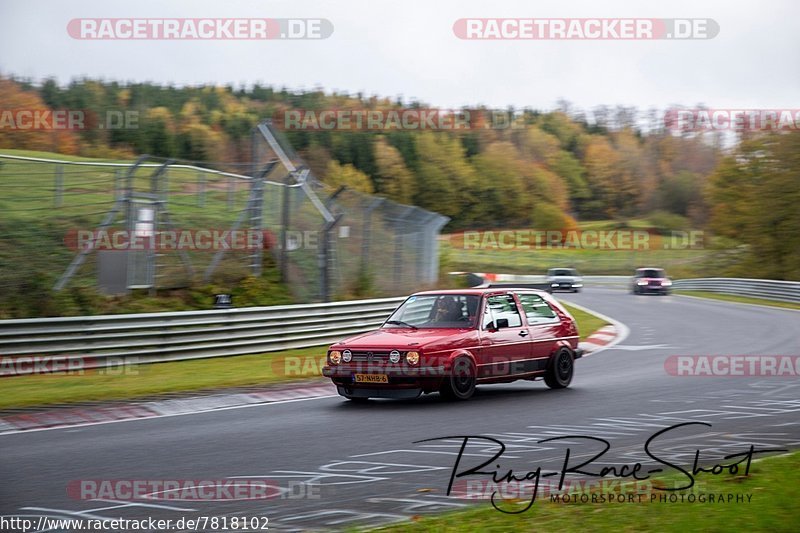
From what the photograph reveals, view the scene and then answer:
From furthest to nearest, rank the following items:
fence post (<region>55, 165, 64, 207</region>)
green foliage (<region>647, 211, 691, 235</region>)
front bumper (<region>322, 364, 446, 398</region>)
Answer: green foliage (<region>647, 211, 691, 235</region>)
fence post (<region>55, 165, 64, 207</region>)
front bumper (<region>322, 364, 446, 398</region>)

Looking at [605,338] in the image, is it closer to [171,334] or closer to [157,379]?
[171,334]

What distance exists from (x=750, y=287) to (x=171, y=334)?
1437 inches

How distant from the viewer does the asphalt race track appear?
6.44 metres

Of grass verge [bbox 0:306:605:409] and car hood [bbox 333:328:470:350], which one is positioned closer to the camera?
car hood [bbox 333:328:470:350]

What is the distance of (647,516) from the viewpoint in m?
5.65

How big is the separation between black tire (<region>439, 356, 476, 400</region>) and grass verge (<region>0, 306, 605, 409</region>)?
331 cm

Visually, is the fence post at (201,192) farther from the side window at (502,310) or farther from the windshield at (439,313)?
the side window at (502,310)

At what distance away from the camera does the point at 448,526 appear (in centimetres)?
554

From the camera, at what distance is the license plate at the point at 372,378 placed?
11.5 m

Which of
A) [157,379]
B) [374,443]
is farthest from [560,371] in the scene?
[157,379]

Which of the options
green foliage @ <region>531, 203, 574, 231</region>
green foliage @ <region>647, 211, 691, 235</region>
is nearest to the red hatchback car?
green foliage @ <region>531, 203, 574, 231</region>

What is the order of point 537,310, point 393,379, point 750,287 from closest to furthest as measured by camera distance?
point 393,379 → point 537,310 → point 750,287

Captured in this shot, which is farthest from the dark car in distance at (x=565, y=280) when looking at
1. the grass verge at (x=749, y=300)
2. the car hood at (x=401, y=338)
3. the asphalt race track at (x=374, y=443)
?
the car hood at (x=401, y=338)

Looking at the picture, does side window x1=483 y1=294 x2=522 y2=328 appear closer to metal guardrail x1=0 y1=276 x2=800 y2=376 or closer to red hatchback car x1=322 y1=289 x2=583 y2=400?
red hatchback car x1=322 y1=289 x2=583 y2=400
